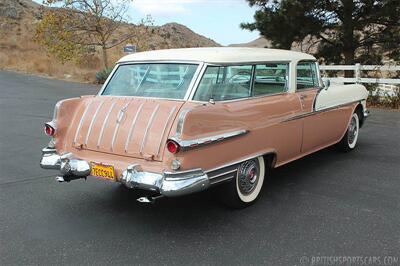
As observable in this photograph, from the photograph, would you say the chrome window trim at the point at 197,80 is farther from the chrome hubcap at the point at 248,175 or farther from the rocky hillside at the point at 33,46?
the rocky hillside at the point at 33,46

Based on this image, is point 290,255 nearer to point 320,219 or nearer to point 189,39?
point 320,219

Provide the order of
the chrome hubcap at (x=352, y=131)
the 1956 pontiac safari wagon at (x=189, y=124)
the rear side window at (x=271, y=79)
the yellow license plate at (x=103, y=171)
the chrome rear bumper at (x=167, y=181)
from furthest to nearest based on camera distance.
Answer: the chrome hubcap at (x=352, y=131), the rear side window at (x=271, y=79), the yellow license plate at (x=103, y=171), the 1956 pontiac safari wagon at (x=189, y=124), the chrome rear bumper at (x=167, y=181)

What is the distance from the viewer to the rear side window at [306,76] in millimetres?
5791

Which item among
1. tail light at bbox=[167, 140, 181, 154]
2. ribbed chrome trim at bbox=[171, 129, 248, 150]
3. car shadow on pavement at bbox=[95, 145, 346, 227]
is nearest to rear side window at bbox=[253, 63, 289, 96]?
ribbed chrome trim at bbox=[171, 129, 248, 150]

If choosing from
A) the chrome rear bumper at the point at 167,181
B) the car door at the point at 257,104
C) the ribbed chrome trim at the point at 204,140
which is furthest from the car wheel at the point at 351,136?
the chrome rear bumper at the point at 167,181

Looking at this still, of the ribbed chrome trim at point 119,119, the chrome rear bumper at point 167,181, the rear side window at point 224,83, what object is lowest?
the chrome rear bumper at point 167,181

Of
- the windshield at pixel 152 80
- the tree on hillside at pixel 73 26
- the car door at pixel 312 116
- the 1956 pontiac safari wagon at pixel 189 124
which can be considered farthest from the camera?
the tree on hillside at pixel 73 26

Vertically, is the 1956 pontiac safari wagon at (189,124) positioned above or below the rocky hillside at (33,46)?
below

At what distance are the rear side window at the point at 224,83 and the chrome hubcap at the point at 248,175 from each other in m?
0.72

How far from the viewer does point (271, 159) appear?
5.07 m

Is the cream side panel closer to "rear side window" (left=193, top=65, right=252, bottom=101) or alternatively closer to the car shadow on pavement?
the car shadow on pavement

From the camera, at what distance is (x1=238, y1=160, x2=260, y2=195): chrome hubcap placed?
Result: 4.61m

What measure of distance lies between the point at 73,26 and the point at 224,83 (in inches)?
755

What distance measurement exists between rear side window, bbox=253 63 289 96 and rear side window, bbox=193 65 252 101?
0.13 metres
